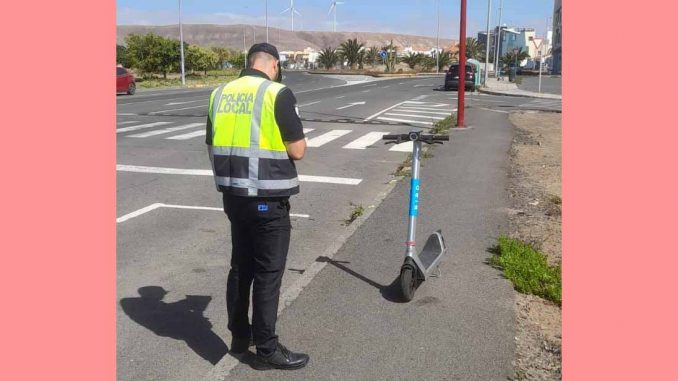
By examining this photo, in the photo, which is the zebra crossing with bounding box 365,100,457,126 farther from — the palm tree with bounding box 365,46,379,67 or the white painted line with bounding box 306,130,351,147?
the palm tree with bounding box 365,46,379,67

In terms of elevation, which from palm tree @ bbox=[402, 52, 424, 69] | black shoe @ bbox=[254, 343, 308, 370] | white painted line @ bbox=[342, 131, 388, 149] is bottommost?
black shoe @ bbox=[254, 343, 308, 370]

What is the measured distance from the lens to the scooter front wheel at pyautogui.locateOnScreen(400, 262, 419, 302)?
4684mm

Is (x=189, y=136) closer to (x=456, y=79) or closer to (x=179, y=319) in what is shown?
(x=179, y=319)

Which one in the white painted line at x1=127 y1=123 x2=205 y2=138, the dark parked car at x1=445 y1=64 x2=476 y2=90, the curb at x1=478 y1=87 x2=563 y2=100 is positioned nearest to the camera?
the white painted line at x1=127 y1=123 x2=205 y2=138

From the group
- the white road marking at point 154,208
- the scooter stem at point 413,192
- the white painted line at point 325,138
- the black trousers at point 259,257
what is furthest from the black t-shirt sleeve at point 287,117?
the white painted line at point 325,138

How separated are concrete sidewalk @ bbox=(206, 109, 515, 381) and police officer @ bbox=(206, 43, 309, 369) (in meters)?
0.31

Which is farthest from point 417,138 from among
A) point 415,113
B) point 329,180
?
point 415,113

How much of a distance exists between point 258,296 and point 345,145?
37.0 ft

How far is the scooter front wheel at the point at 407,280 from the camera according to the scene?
4.68m

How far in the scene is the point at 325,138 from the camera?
53.0 ft

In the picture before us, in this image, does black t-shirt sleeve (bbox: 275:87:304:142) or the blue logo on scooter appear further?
the blue logo on scooter

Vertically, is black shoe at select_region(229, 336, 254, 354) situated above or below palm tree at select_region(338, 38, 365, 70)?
below

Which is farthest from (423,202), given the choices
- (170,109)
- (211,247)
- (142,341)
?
(170,109)

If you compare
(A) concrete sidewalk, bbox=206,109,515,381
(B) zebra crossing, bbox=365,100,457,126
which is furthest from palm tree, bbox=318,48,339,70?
(A) concrete sidewalk, bbox=206,109,515,381
